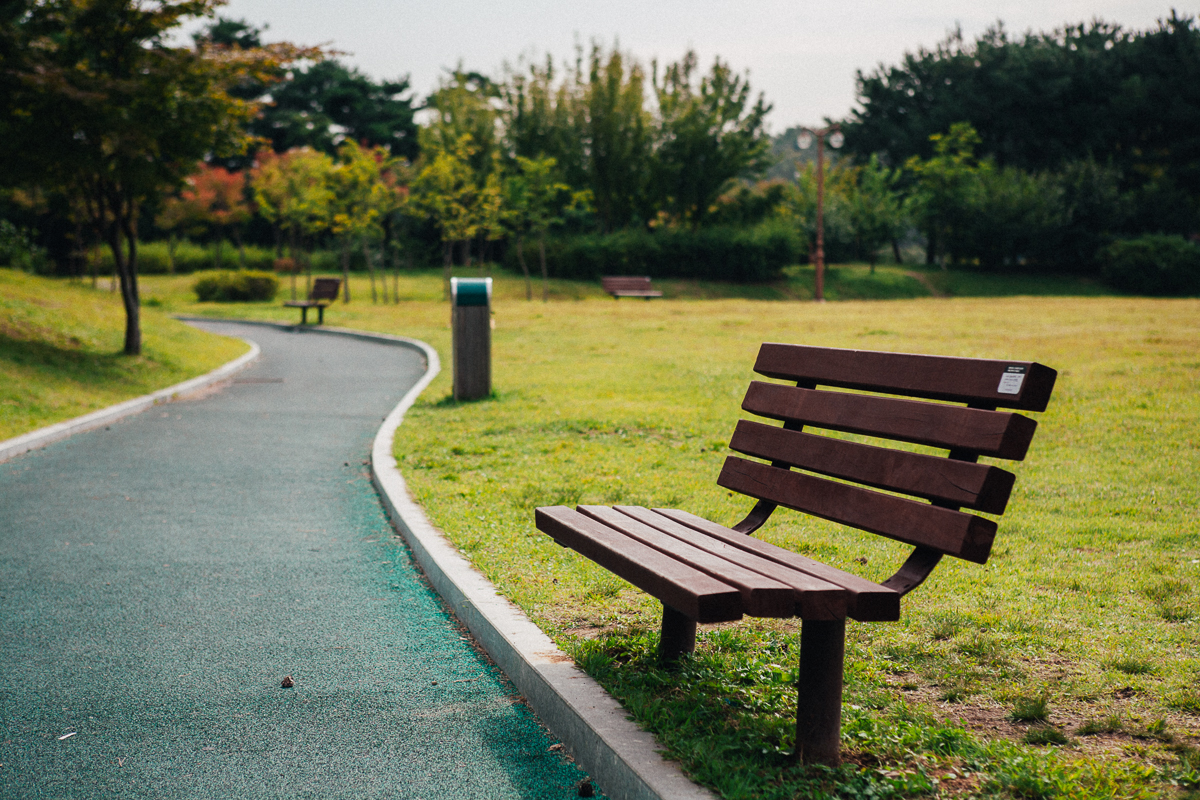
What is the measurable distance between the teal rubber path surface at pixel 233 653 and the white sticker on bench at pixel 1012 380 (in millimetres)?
1711

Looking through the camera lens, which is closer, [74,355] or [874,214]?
[74,355]

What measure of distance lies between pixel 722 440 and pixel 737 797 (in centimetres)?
586

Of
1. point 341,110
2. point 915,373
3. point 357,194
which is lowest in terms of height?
point 915,373

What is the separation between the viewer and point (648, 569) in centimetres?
277

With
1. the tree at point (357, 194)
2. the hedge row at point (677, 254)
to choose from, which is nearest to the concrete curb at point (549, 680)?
the tree at point (357, 194)

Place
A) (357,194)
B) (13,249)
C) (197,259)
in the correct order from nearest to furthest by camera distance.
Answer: (13,249) → (357,194) → (197,259)

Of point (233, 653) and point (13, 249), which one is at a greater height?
point (13, 249)

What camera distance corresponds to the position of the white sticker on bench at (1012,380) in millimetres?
2701

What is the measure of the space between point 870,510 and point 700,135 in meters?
45.8

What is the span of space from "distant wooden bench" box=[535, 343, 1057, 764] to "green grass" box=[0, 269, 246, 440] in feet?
25.3

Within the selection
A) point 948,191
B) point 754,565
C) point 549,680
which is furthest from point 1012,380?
point 948,191

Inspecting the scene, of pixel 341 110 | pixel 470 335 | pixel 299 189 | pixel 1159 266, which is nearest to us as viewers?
pixel 470 335

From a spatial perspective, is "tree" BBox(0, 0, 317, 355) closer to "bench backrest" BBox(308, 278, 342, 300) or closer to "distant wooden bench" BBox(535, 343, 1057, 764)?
"bench backrest" BBox(308, 278, 342, 300)

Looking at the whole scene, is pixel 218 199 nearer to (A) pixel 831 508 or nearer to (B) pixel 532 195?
(B) pixel 532 195
